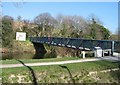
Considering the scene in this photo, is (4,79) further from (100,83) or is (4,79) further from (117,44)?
(117,44)

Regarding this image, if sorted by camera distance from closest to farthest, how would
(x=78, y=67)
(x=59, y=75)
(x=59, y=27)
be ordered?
(x=59, y=75)
(x=78, y=67)
(x=59, y=27)

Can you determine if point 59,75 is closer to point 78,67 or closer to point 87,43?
point 78,67

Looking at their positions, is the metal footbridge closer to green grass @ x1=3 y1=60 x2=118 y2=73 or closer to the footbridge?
the footbridge

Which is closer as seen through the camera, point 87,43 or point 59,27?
point 87,43

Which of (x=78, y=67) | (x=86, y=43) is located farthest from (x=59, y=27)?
(x=78, y=67)

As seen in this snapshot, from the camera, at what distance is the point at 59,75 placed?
13.2 metres

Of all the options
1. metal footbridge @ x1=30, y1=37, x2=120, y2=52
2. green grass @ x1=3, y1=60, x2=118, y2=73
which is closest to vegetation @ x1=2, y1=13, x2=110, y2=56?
metal footbridge @ x1=30, y1=37, x2=120, y2=52

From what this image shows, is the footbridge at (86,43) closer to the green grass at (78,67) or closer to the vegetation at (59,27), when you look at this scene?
the green grass at (78,67)

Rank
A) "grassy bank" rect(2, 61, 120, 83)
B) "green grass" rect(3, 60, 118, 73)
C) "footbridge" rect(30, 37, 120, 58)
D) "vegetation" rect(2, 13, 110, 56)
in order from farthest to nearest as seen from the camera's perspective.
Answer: "vegetation" rect(2, 13, 110, 56) < "footbridge" rect(30, 37, 120, 58) < "green grass" rect(3, 60, 118, 73) < "grassy bank" rect(2, 61, 120, 83)

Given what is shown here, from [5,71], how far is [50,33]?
53.7 meters

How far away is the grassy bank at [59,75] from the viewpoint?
40.9 ft

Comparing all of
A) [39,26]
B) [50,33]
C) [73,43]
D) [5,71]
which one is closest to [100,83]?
[5,71]

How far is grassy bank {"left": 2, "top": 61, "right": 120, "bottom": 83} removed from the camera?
1245 centimetres

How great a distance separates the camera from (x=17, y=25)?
230 ft
